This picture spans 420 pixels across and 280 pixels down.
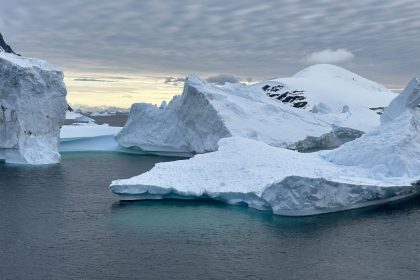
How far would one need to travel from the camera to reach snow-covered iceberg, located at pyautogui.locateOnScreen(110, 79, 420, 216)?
18.8 m

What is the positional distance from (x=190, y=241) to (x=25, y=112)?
21822mm

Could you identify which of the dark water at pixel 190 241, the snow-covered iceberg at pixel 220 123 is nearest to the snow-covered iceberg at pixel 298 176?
the dark water at pixel 190 241

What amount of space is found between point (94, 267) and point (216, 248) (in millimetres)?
3753

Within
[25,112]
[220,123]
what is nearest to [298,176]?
[220,123]

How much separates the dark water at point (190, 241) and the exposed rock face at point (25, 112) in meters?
11.0

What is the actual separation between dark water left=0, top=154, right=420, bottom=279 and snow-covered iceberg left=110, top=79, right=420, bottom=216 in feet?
1.92

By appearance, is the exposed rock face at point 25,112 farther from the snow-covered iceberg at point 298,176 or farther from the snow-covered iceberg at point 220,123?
the snow-covered iceberg at point 298,176

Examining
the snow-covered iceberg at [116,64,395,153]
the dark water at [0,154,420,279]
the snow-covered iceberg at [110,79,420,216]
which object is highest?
the snow-covered iceberg at [116,64,395,153]

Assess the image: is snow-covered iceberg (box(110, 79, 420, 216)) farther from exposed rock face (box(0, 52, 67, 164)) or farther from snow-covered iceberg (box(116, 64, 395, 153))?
exposed rock face (box(0, 52, 67, 164))

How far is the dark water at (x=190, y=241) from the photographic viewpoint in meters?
13.2

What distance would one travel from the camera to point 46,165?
32094 millimetres

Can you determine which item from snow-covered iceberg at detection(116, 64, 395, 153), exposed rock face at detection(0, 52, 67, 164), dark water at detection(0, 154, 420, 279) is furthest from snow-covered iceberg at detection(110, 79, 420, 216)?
exposed rock face at detection(0, 52, 67, 164)

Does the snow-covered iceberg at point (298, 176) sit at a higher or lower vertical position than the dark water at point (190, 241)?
higher

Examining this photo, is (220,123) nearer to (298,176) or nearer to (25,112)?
(25,112)
